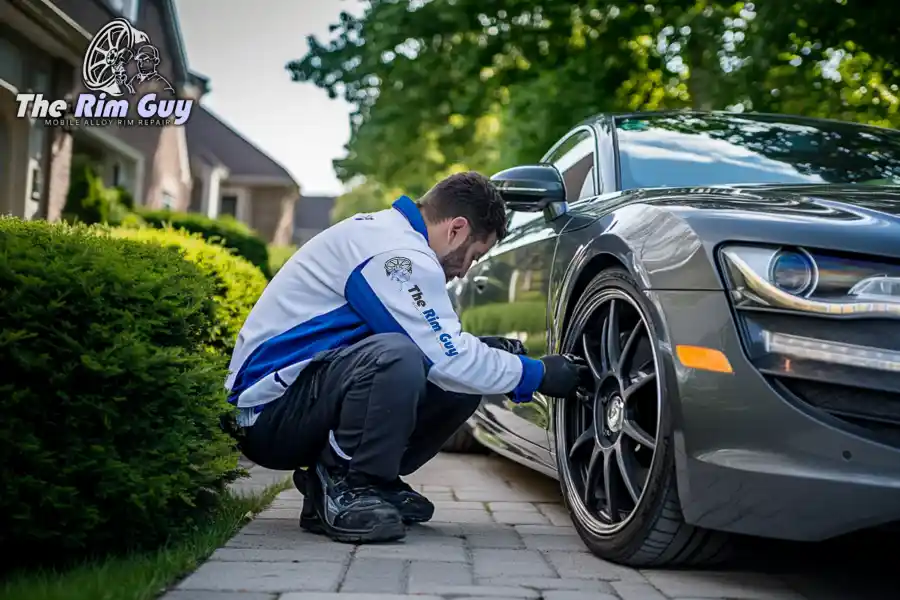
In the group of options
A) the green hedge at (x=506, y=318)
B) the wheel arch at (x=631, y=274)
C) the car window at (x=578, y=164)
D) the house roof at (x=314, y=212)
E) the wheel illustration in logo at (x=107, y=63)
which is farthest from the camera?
the house roof at (x=314, y=212)

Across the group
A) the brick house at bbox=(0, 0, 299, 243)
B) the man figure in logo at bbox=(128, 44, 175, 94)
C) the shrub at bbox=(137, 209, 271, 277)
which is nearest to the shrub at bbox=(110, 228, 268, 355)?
the brick house at bbox=(0, 0, 299, 243)

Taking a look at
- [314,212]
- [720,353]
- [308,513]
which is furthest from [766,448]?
[314,212]

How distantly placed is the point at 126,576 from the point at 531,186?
195cm

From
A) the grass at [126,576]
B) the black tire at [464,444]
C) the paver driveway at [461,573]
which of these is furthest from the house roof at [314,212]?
the grass at [126,576]

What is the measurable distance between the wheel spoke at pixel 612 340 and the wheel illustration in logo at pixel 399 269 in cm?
61

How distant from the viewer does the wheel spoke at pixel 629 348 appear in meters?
2.96

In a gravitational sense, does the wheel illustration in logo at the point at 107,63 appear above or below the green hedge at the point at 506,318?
above

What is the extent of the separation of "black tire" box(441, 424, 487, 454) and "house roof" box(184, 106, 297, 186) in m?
41.0

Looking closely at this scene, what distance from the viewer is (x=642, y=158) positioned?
394 centimetres

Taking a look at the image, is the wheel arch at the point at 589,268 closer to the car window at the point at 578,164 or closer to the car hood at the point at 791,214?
the car hood at the point at 791,214

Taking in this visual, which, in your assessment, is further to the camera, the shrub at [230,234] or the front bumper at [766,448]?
the shrub at [230,234]

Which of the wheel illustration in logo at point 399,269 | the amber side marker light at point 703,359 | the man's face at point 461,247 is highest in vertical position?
the man's face at point 461,247

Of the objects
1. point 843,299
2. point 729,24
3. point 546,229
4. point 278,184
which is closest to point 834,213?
point 843,299

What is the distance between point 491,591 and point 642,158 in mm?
1878
